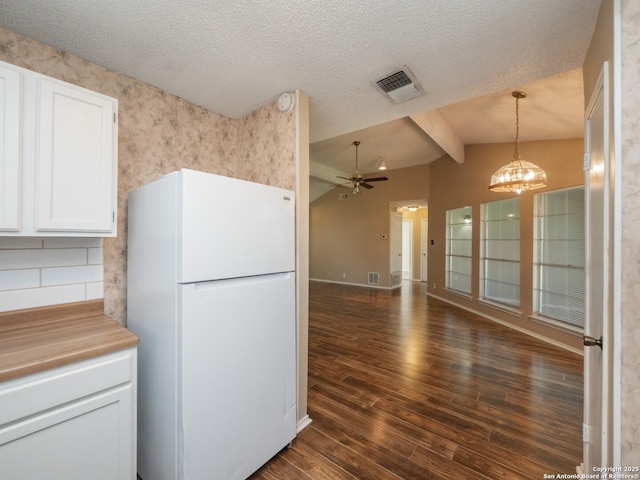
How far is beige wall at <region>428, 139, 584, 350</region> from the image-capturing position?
3.58 metres

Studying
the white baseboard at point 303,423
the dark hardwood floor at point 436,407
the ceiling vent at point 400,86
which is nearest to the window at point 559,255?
the dark hardwood floor at point 436,407

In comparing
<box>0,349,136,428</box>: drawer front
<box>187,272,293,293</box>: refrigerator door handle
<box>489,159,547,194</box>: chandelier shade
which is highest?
<box>489,159,547,194</box>: chandelier shade

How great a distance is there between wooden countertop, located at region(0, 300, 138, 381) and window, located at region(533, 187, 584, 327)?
4798 mm

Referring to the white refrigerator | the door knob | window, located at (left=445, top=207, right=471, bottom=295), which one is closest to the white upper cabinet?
the white refrigerator

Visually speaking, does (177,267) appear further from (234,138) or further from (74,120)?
(234,138)

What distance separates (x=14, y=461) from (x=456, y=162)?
6452mm

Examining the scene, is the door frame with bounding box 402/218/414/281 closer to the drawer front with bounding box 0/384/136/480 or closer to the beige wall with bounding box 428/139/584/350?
the beige wall with bounding box 428/139/584/350

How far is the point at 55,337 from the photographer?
123 cm

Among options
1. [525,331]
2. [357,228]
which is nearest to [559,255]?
[525,331]

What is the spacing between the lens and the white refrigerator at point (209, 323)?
1.23 meters

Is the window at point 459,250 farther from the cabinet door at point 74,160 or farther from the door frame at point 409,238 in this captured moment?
the cabinet door at point 74,160

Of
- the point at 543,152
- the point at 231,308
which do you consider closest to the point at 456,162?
the point at 543,152

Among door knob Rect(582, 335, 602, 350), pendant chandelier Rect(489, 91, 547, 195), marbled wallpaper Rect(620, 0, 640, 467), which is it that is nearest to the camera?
marbled wallpaper Rect(620, 0, 640, 467)

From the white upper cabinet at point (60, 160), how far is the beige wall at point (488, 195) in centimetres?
487
